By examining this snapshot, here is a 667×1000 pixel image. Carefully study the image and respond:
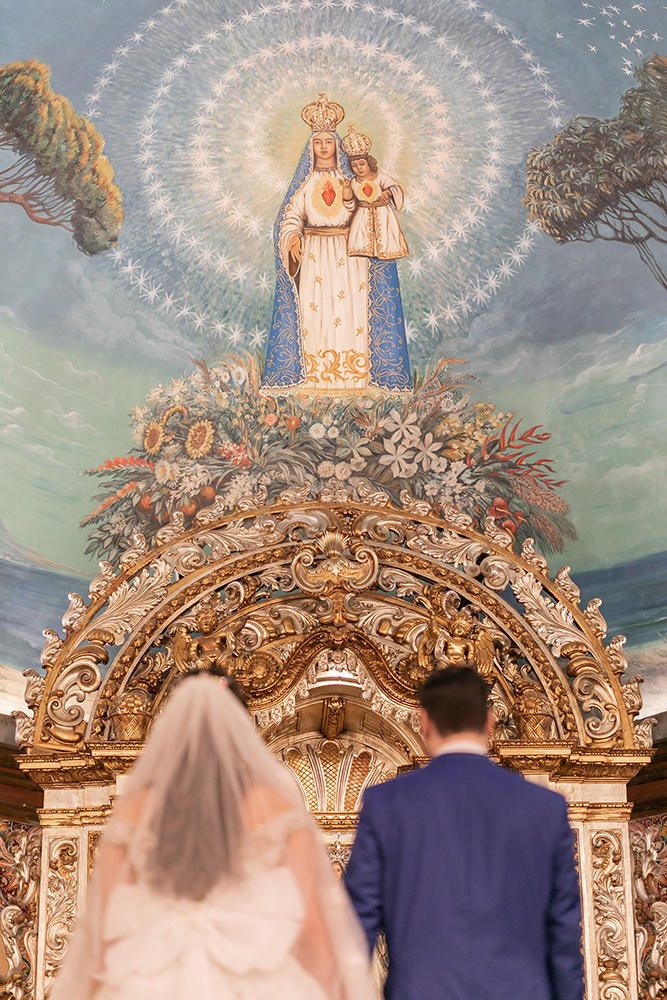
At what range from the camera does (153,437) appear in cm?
1104

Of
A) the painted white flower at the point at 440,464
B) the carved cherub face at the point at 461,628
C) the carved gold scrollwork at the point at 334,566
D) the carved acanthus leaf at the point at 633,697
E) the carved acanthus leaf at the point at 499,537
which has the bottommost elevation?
the carved acanthus leaf at the point at 633,697

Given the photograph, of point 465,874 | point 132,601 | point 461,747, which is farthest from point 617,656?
point 465,874

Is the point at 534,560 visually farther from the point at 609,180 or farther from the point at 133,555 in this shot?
the point at 609,180

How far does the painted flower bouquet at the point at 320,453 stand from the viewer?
434 inches

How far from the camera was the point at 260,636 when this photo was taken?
30.6 feet

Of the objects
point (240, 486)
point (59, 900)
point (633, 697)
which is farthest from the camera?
point (240, 486)

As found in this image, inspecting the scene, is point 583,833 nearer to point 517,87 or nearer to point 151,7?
point 517,87

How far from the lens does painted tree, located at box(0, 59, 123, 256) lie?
10.3 metres

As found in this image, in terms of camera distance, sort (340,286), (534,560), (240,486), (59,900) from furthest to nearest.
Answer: (340,286)
(240,486)
(534,560)
(59,900)

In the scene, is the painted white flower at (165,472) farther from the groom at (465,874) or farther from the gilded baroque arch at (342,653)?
the groom at (465,874)

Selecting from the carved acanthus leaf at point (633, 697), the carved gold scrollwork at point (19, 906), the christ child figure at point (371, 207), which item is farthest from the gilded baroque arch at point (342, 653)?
the christ child figure at point (371, 207)

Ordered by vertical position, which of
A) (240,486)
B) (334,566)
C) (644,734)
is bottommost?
(644,734)

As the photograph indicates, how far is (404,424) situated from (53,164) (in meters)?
4.00

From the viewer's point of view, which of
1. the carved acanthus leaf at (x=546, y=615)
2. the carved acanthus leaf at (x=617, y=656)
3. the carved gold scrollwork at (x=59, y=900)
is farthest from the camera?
the carved acanthus leaf at (x=546, y=615)
